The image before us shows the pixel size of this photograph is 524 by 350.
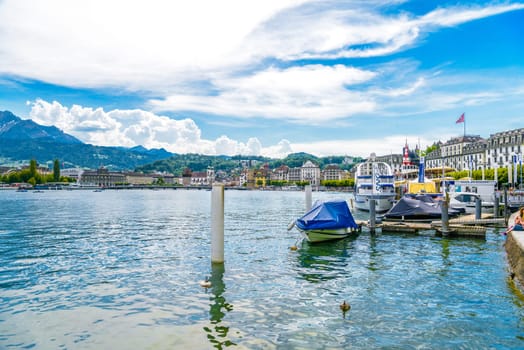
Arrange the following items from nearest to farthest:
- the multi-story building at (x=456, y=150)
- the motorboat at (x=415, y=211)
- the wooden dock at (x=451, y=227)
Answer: the wooden dock at (x=451, y=227), the motorboat at (x=415, y=211), the multi-story building at (x=456, y=150)

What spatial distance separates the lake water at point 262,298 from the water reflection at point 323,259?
0.09m

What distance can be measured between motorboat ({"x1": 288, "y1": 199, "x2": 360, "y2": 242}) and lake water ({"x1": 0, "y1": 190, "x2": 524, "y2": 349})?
1.25 meters

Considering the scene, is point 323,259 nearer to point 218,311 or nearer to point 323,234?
point 323,234

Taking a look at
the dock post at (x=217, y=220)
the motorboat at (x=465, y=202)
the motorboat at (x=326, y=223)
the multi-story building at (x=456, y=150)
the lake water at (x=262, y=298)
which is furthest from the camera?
the multi-story building at (x=456, y=150)

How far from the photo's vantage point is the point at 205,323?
39.7 feet

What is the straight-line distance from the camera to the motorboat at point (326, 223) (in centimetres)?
2648

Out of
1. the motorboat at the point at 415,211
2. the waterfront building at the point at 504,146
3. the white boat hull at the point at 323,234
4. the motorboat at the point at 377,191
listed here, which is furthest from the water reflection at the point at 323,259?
the waterfront building at the point at 504,146

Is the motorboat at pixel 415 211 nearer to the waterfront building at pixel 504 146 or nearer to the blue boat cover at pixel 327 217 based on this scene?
the blue boat cover at pixel 327 217

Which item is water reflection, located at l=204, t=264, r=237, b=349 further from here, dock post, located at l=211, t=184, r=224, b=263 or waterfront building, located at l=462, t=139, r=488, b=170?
waterfront building, located at l=462, t=139, r=488, b=170

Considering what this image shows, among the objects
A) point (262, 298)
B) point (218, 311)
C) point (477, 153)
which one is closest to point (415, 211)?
point (262, 298)

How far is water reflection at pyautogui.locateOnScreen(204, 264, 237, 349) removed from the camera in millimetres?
10798

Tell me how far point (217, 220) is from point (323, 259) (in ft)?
22.6

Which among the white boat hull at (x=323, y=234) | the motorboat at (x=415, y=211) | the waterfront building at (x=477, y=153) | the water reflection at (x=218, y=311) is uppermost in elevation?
the waterfront building at (x=477, y=153)

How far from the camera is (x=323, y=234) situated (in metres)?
27.1
